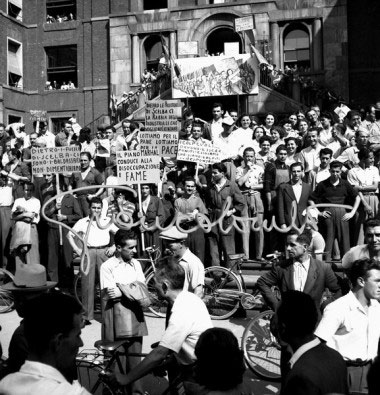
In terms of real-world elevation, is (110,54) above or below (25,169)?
above

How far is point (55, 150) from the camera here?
1038 centimetres

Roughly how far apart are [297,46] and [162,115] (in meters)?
17.3

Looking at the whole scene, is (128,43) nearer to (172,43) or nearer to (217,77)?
(172,43)

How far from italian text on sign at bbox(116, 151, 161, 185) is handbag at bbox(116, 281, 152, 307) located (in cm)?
379

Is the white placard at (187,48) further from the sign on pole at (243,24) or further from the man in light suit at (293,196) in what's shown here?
the man in light suit at (293,196)

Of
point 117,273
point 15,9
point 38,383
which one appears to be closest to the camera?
point 38,383

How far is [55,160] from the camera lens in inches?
409

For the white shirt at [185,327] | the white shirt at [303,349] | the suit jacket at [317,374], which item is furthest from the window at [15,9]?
the suit jacket at [317,374]

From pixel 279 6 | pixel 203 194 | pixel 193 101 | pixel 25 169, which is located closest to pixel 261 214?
pixel 203 194

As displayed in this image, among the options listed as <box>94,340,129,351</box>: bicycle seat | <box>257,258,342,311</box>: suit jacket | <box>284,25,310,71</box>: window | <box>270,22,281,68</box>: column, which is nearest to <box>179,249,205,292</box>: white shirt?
<box>257,258,342,311</box>: suit jacket

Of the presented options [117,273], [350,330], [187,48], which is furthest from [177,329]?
[187,48]

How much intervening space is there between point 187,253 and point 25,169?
7.71 metres

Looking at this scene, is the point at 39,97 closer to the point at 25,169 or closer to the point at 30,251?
the point at 25,169

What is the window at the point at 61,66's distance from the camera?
30.7 meters
